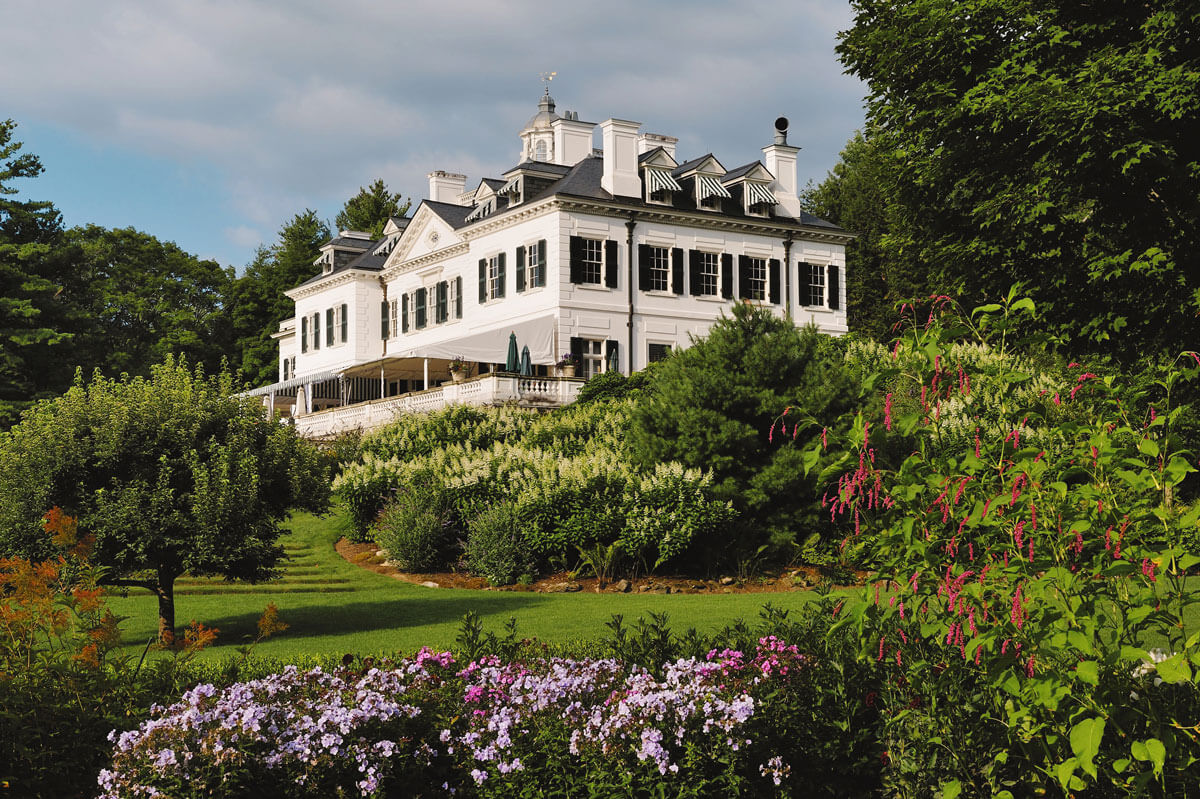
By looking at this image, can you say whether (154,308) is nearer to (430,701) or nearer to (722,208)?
(722,208)

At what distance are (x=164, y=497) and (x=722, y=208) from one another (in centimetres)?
3099

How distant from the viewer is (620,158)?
132 feet

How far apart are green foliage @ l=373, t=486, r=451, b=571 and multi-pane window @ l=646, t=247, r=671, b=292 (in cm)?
1983

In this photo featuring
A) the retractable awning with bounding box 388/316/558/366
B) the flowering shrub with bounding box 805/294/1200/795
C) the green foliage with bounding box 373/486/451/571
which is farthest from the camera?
the retractable awning with bounding box 388/316/558/366

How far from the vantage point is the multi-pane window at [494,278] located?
41438mm

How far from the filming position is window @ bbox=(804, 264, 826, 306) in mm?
42969

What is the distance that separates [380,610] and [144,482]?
13.2 feet

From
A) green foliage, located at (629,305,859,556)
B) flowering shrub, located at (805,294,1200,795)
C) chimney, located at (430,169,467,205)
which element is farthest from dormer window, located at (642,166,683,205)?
flowering shrub, located at (805,294,1200,795)

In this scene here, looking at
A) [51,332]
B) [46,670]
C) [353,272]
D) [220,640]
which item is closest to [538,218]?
[353,272]

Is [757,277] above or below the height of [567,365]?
above

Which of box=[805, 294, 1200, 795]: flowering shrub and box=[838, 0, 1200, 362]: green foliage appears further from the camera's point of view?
box=[838, 0, 1200, 362]: green foliage

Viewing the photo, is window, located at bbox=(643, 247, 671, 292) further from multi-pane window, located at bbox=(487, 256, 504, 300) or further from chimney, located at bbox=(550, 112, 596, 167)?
chimney, located at bbox=(550, 112, 596, 167)

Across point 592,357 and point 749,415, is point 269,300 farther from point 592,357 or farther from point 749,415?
point 749,415

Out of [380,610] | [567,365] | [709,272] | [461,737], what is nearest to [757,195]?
[709,272]
